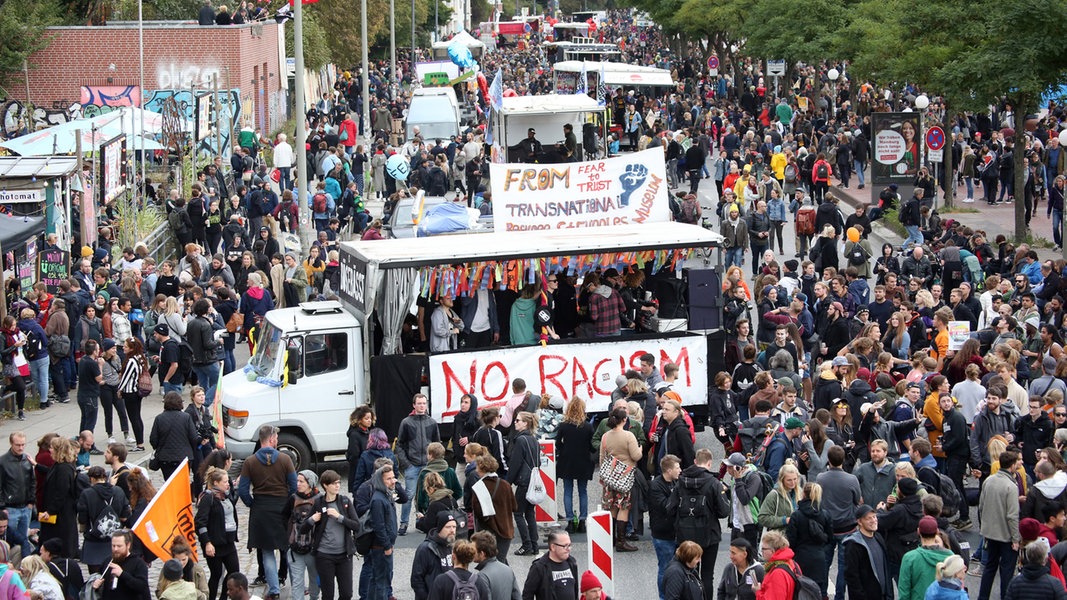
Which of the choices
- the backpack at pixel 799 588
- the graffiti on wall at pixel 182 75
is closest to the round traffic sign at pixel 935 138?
the backpack at pixel 799 588

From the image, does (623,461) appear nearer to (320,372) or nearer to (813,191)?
(320,372)

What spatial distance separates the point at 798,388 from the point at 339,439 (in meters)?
5.08

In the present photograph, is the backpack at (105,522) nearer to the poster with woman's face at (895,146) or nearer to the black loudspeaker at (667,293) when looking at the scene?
the black loudspeaker at (667,293)

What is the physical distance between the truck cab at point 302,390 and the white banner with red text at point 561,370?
101 cm

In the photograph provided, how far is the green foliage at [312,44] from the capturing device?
56875 mm

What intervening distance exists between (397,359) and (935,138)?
1804cm

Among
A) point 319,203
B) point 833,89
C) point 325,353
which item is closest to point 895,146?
point 319,203

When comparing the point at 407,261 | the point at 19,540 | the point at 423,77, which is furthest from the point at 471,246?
the point at 423,77

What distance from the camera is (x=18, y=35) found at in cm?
4244

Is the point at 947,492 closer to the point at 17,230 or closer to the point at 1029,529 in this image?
the point at 1029,529

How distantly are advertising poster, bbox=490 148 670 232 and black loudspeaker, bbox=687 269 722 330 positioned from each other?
5.92ft

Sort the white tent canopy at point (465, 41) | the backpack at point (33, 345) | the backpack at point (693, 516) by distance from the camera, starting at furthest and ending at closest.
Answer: the white tent canopy at point (465, 41), the backpack at point (33, 345), the backpack at point (693, 516)

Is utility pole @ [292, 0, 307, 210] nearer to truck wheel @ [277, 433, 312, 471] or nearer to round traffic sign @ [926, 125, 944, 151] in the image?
truck wheel @ [277, 433, 312, 471]

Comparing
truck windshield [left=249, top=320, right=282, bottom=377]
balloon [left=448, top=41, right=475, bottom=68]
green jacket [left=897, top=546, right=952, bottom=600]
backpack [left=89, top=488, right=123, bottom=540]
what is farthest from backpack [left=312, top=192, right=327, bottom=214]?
balloon [left=448, top=41, right=475, bottom=68]
